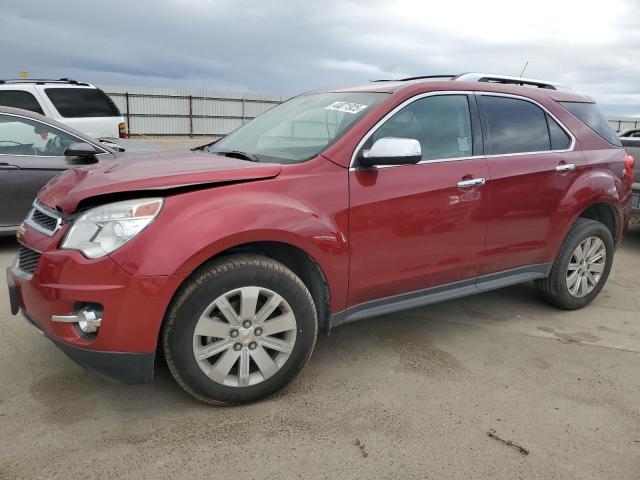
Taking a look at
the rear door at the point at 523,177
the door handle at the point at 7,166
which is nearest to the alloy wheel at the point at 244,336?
the rear door at the point at 523,177

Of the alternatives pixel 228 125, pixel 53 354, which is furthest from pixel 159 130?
pixel 53 354

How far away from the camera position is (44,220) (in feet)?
9.34

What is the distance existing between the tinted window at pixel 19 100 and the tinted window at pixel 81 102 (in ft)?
0.87

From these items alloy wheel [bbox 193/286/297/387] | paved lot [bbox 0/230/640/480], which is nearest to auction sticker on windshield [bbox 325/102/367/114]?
alloy wheel [bbox 193/286/297/387]

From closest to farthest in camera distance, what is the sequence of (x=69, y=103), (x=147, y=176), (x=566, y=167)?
(x=147, y=176) < (x=566, y=167) < (x=69, y=103)

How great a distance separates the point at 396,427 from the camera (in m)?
2.63

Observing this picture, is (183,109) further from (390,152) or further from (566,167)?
(390,152)

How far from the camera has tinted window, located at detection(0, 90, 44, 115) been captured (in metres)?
8.34

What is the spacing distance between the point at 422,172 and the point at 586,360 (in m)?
1.64

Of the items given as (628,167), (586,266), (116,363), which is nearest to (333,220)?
(116,363)

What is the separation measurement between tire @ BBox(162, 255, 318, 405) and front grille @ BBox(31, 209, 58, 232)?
78cm

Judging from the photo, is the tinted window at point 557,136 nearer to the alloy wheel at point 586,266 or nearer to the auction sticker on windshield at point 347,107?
the alloy wheel at point 586,266

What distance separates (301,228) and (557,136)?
2418 mm

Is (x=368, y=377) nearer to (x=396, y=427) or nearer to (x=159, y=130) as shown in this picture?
(x=396, y=427)
